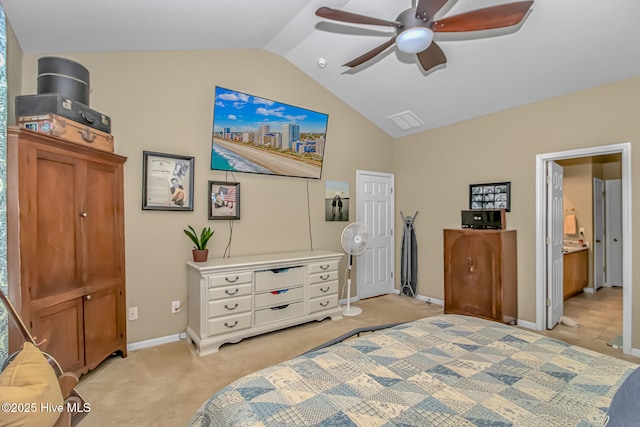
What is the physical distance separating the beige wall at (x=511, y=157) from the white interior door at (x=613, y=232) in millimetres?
3313

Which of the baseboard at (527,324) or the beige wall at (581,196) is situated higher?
the beige wall at (581,196)

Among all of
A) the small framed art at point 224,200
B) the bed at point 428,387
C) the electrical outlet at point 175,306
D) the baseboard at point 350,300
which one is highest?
the small framed art at point 224,200

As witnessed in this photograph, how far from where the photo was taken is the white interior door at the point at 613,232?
17.8 feet

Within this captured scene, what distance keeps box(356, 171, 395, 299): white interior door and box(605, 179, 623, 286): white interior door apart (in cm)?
400

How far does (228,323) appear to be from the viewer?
2.95 meters

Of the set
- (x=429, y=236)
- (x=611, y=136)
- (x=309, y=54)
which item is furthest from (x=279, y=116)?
(x=611, y=136)

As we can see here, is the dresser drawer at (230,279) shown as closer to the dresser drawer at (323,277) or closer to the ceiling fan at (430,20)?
the dresser drawer at (323,277)

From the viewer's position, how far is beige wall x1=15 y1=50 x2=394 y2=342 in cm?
285

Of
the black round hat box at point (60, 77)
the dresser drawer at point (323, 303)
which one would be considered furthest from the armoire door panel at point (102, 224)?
the dresser drawer at point (323, 303)

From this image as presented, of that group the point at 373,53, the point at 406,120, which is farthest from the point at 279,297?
the point at 406,120

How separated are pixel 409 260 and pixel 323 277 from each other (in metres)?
1.77

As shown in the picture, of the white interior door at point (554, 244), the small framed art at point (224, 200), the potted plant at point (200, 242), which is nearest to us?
the potted plant at point (200, 242)

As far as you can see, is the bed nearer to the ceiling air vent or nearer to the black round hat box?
the black round hat box

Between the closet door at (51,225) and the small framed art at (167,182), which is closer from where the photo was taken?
the closet door at (51,225)
